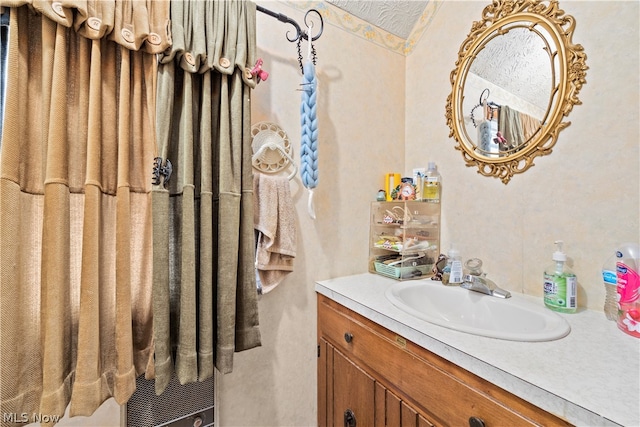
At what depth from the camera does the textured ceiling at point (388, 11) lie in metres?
1.37

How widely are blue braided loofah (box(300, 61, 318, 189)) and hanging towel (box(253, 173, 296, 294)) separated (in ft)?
0.34

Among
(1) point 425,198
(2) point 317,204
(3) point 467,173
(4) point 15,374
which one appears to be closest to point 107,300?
(4) point 15,374

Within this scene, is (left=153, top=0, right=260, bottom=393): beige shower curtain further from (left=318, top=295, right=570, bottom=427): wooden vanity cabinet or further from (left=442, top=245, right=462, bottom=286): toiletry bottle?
(left=442, top=245, right=462, bottom=286): toiletry bottle

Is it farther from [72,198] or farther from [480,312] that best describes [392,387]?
[72,198]

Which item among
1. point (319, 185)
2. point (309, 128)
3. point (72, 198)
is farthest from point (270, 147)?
point (72, 198)

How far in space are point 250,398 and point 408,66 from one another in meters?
1.90

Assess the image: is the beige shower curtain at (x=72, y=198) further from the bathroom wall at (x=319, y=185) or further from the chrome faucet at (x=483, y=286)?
the chrome faucet at (x=483, y=286)

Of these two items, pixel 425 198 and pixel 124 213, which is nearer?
pixel 124 213

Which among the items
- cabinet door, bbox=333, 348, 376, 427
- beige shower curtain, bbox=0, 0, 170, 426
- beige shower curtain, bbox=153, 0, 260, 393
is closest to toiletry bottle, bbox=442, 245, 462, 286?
cabinet door, bbox=333, 348, 376, 427

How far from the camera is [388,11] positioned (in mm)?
1420

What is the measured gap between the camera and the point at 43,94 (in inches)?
A: 29.7

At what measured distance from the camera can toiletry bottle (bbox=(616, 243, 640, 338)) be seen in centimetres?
74

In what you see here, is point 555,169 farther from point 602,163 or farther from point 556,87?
point 556,87

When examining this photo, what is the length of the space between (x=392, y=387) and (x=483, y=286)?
51 cm
